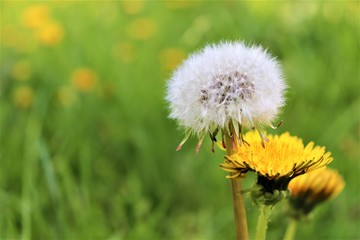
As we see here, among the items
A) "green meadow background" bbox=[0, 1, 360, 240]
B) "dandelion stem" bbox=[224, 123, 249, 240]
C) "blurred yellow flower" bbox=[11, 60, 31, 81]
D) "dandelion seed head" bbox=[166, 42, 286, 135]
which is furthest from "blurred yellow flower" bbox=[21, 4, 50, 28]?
"dandelion stem" bbox=[224, 123, 249, 240]

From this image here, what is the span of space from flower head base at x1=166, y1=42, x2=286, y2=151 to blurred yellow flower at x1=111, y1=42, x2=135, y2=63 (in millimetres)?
1766

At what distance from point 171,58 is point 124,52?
0.23m

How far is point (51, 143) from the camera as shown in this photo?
2150mm

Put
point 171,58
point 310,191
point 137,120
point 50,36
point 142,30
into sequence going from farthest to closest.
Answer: point 142,30 → point 50,36 → point 171,58 → point 137,120 → point 310,191

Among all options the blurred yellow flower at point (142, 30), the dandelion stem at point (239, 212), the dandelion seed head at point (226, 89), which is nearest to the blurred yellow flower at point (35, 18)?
the blurred yellow flower at point (142, 30)

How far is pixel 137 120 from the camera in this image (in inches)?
87.4

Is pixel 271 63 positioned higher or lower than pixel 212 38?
lower

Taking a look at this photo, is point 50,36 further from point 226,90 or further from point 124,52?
point 226,90

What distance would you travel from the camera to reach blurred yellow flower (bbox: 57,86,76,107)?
7.61 ft

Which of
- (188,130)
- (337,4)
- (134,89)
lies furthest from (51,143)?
(337,4)

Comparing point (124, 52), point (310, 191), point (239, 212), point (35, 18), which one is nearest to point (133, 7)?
point (35, 18)

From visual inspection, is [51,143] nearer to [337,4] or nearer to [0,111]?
[0,111]

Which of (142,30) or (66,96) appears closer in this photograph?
(66,96)

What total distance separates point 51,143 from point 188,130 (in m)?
1.42
